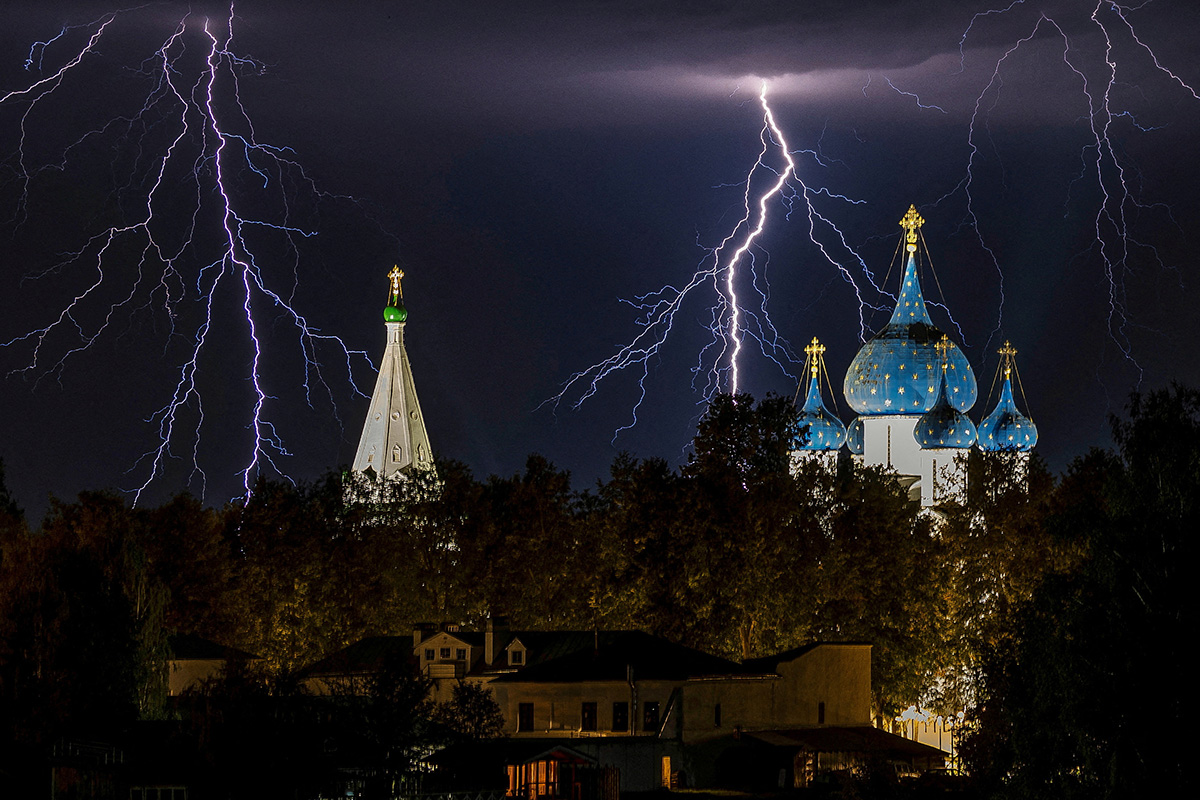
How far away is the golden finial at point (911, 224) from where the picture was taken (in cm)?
9025

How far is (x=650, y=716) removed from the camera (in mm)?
45406

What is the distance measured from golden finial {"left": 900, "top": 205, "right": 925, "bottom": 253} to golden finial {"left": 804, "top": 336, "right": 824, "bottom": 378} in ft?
22.7

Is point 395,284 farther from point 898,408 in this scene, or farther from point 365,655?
point 365,655

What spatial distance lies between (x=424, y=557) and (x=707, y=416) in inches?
467

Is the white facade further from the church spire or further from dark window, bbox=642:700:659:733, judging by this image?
dark window, bbox=642:700:659:733

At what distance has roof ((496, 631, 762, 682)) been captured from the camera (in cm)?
4547

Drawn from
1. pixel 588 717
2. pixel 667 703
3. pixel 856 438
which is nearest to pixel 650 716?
pixel 667 703

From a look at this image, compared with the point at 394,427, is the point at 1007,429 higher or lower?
higher

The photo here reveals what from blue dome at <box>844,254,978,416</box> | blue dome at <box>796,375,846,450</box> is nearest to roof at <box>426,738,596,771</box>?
A: blue dome at <box>844,254,978,416</box>

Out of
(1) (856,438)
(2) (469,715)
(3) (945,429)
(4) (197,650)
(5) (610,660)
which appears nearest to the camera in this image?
(2) (469,715)

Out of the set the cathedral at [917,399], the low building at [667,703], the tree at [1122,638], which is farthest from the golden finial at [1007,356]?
the tree at [1122,638]

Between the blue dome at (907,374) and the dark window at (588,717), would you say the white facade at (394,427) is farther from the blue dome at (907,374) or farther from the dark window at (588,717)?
the dark window at (588,717)

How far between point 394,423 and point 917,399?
25.7 meters

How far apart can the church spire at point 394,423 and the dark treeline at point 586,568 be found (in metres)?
6.10
